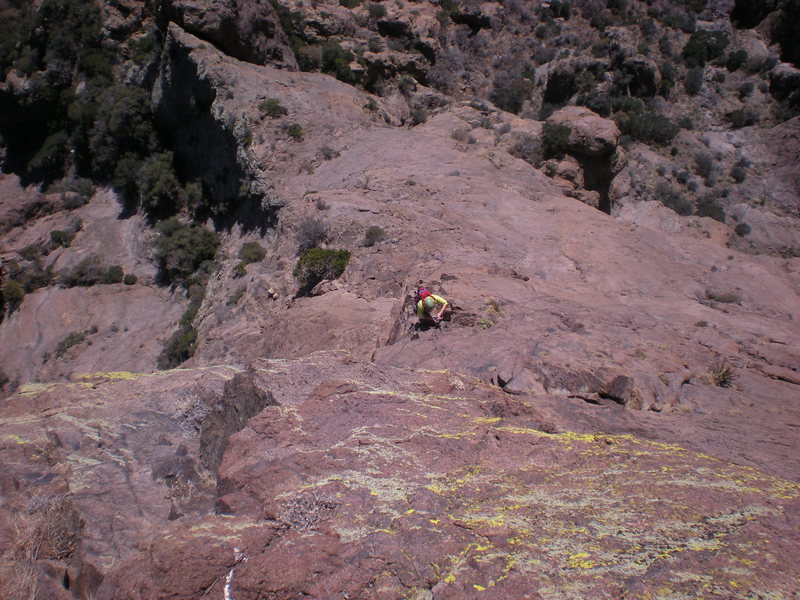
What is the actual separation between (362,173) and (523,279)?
9.27 metres

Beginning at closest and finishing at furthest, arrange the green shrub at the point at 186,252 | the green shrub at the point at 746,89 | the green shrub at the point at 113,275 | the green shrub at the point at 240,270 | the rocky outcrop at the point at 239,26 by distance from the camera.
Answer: the green shrub at the point at 240,270 < the green shrub at the point at 186,252 < the green shrub at the point at 113,275 < the rocky outcrop at the point at 239,26 < the green shrub at the point at 746,89

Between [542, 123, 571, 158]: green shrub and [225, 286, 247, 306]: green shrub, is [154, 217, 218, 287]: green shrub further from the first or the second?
[542, 123, 571, 158]: green shrub

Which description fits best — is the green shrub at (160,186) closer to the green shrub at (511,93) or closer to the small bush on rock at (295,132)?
the small bush on rock at (295,132)

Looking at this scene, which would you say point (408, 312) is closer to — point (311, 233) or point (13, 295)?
point (311, 233)

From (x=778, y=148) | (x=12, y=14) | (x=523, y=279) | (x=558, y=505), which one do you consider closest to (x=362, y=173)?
(x=523, y=279)

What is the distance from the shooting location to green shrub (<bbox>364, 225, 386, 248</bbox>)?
14.8m

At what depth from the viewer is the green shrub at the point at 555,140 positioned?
2297 cm

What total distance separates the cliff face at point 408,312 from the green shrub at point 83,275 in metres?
0.17

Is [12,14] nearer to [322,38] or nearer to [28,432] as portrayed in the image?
[322,38]

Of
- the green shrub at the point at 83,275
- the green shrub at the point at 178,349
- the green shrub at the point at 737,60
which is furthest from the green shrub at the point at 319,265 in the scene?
the green shrub at the point at 737,60

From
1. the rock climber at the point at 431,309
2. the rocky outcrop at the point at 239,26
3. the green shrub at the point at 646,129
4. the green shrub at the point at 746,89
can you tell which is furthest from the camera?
the green shrub at the point at 746,89

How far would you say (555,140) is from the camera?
23109mm

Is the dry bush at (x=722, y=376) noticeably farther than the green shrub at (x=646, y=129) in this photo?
No

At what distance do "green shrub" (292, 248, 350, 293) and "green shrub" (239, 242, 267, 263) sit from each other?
4.13 meters
